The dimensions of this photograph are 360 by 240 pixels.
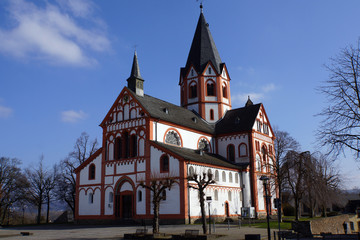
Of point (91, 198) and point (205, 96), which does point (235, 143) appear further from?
point (91, 198)

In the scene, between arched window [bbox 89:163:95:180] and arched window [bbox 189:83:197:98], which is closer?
arched window [bbox 89:163:95:180]

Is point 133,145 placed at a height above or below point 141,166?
above

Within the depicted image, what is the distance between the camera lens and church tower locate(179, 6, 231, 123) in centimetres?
5472

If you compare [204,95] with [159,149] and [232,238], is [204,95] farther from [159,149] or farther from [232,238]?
[232,238]

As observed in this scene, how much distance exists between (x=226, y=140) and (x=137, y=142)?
49.6 feet

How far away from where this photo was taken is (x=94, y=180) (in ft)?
145

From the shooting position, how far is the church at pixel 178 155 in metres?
38.5

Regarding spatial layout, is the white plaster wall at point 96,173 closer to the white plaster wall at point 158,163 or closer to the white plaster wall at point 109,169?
the white plaster wall at point 109,169

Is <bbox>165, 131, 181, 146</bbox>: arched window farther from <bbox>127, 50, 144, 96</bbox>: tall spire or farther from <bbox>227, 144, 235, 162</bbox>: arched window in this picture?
<bbox>227, 144, 235, 162</bbox>: arched window

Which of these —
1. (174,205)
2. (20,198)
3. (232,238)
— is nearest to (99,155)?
(174,205)

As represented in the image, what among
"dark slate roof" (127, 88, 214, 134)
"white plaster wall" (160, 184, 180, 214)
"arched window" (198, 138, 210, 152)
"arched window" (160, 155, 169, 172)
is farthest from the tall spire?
"white plaster wall" (160, 184, 180, 214)

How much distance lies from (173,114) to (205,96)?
10.0m

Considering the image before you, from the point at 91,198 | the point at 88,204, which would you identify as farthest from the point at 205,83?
the point at 88,204

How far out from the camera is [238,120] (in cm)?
5134
